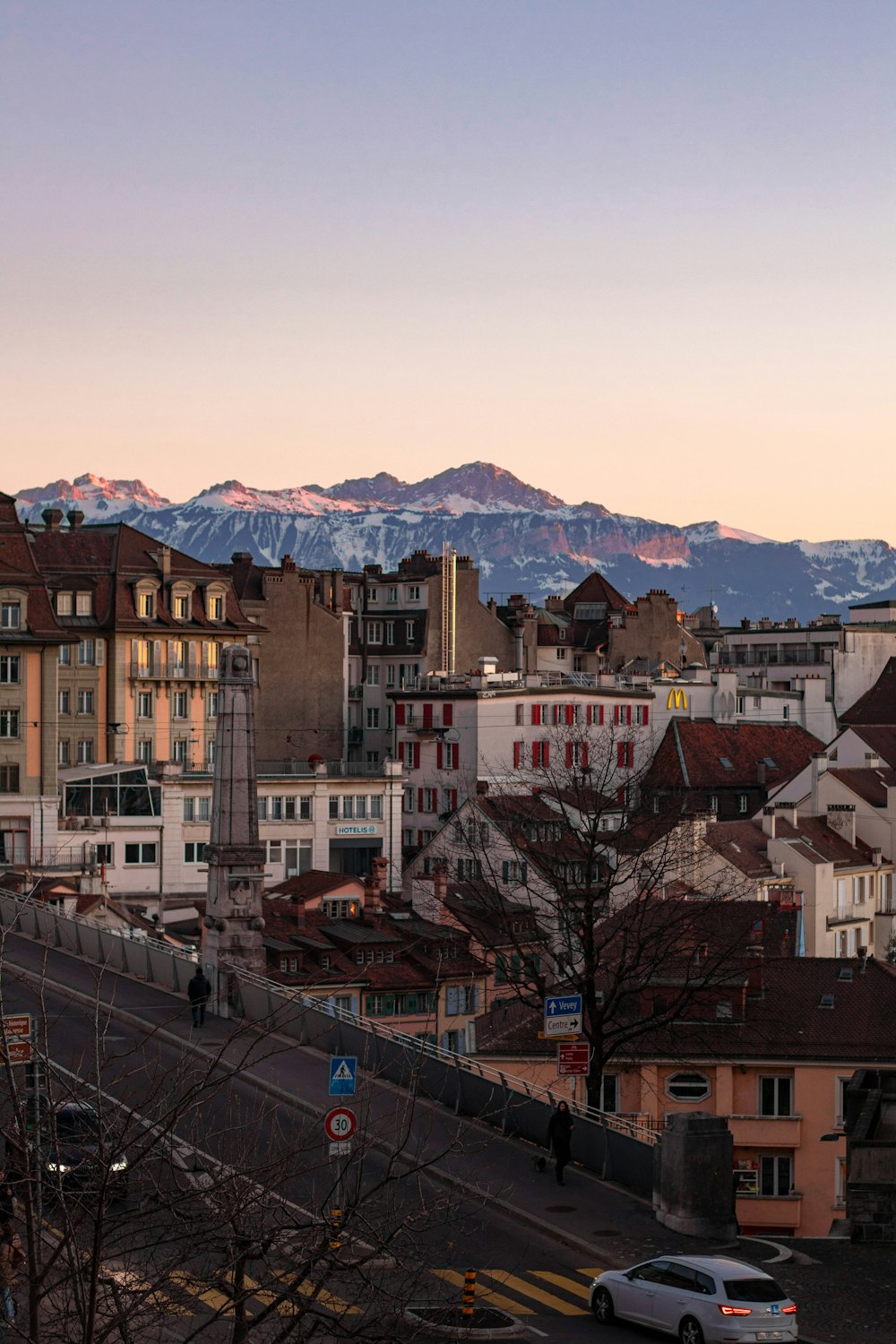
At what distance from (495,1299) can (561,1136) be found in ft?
21.8

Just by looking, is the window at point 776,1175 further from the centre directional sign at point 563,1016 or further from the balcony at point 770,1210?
the centre directional sign at point 563,1016

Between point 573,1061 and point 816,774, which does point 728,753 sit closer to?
point 816,774

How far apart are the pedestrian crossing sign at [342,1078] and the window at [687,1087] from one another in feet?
86.8

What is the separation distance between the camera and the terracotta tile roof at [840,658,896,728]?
129 m

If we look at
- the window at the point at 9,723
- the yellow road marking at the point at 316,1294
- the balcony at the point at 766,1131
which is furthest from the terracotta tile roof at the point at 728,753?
the yellow road marking at the point at 316,1294

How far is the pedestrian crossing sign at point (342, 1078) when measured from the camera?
30359 mm

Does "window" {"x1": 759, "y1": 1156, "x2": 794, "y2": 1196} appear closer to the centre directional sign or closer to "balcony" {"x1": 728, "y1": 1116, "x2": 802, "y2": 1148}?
"balcony" {"x1": 728, "y1": 1116, "x2": 802, "y2": 1148}

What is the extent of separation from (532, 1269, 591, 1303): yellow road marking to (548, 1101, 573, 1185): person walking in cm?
441

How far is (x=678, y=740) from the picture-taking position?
4523 inches

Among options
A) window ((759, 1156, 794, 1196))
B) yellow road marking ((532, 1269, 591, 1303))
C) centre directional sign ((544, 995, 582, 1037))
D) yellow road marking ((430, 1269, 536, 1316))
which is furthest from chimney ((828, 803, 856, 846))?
yellow road marking ((430, 1269, 536, 1316))

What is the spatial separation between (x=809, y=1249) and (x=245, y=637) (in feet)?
271

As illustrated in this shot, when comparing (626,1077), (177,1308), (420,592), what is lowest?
(626,1077)

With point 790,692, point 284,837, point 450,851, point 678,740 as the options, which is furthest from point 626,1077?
point 790,692

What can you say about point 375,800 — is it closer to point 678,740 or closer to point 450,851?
point 450,851
